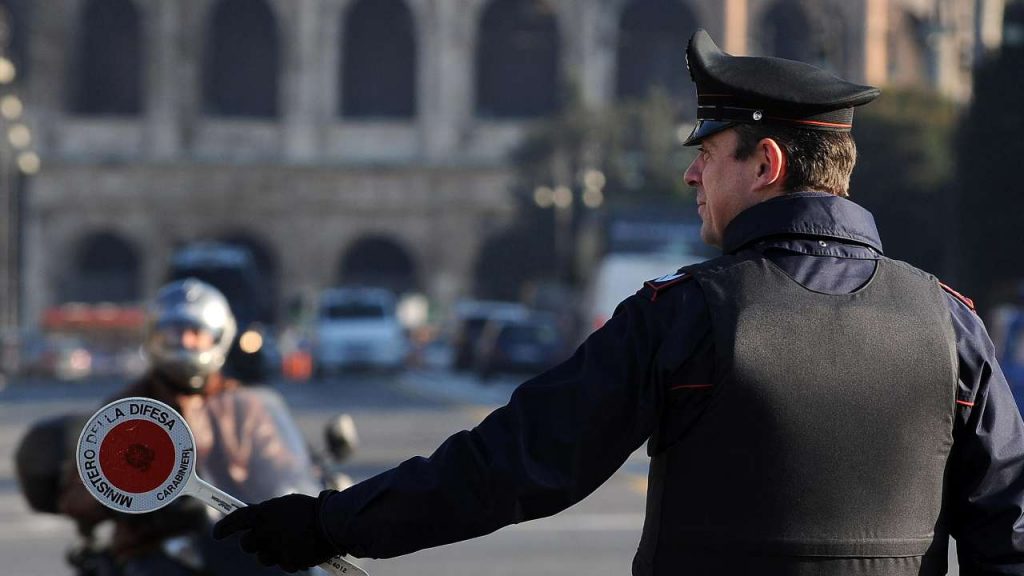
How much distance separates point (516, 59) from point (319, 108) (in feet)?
26.8

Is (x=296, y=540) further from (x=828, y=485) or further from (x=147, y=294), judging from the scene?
(x=147, y=294)

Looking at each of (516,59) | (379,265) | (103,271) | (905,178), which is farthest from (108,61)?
(905,178)

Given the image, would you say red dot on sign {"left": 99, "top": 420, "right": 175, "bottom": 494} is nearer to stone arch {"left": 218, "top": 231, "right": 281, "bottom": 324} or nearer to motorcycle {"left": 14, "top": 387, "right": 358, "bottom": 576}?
motorcycle {"left": 14, "top": 387, "right": 358, "bottom": 576}

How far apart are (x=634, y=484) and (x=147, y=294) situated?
211ft

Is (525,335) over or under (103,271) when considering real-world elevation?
over

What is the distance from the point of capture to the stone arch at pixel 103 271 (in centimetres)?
8056

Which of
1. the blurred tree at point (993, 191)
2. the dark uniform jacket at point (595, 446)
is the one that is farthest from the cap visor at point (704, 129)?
the blurred tree at point (993, 191)

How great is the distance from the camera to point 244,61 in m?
84.6

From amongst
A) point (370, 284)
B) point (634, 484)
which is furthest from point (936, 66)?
point (634, 484)

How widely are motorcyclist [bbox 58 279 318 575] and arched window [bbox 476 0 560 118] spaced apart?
77932 millimetres

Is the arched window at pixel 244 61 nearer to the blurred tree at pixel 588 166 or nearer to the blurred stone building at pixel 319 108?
the blurred stone building at pixel 319 108

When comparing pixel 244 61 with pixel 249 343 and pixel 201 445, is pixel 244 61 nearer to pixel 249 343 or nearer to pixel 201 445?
pixel 249 343

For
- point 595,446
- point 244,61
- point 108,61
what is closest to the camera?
point 595,446

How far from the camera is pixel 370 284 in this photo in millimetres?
84750
